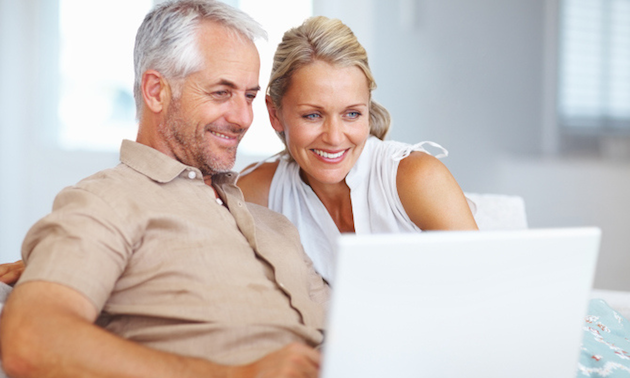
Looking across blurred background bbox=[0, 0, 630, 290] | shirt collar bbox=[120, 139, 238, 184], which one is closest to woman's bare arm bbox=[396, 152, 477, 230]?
shirt collar bbox=[120, 139, 238, 184]

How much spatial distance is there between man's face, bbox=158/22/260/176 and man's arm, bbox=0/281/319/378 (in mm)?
571

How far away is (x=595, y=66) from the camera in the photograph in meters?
4.14

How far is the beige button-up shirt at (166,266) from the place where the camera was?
3.55ft

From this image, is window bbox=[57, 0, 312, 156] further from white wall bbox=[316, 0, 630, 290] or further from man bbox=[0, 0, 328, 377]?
man bbox=[0, 0, 328, 377]

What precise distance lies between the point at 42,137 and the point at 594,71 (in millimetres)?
3670

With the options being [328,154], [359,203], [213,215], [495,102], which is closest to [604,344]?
[359,203]

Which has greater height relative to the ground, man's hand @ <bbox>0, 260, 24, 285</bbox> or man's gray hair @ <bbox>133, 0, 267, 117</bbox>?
man's gray hair @ <bbox>133, 0, 267, 117</bbox>

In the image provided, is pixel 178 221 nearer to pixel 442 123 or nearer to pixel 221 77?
pixel 221 77

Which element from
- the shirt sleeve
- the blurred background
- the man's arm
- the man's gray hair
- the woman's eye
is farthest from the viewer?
the blurred background

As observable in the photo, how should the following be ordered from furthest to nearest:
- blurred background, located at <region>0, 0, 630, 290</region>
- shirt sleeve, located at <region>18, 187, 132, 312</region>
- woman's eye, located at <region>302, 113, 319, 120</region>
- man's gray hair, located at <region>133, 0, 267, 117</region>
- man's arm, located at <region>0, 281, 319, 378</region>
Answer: blurred background, located at <region>0, 0, 630, 290</region> → woman's eye, located at <region>302, 113, 319, 120</region> → man's gray hair, located at <region>133, 0, 267, 117</region> → shirt sleeve, located at <region>18, 187, 132, 312</region> → man's arm, located at <region>0, 281, 319, 378</region>

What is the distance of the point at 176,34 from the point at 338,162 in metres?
0.61

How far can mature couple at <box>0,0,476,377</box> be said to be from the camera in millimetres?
987

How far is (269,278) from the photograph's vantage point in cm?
140

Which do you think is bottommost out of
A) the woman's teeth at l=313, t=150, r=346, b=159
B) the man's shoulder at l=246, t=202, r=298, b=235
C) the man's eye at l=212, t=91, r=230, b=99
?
the man's shoulder at l=246, t=202, r=298, b=235
